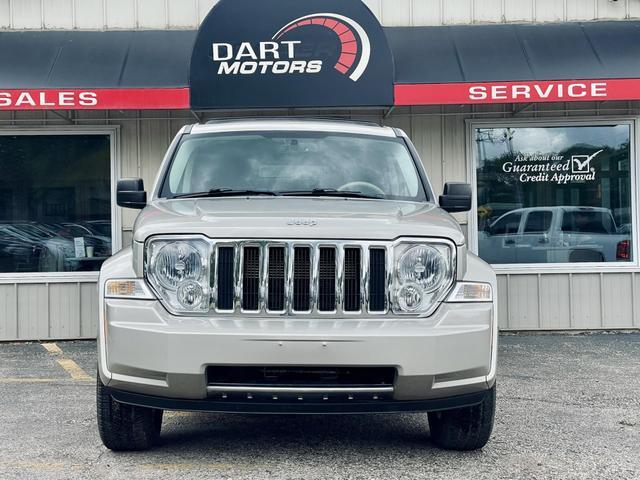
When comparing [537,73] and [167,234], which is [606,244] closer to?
A: [537,73]

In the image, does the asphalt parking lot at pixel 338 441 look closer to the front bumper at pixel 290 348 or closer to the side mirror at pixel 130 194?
the front bumper at pixel 290 348

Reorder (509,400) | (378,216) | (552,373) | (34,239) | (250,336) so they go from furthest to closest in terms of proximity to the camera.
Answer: (34,239)
(552,373)
(509,400)
(378,216)
(250,336)

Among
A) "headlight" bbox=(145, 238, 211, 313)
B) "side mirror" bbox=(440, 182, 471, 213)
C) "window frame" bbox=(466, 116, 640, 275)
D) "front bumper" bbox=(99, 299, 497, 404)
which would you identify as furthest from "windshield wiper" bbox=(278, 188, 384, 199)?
"window frame" bbox=(466, 116, 640, 275)

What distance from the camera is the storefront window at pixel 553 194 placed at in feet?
32.8

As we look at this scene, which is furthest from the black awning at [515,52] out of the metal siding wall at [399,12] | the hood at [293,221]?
the hood at [293,221]

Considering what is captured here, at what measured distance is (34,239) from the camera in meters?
9.75

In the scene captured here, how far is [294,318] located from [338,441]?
1.18m

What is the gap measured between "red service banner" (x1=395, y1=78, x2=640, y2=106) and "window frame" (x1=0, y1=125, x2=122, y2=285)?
11.7 ft

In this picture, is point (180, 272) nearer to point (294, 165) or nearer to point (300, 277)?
point (300, 277)

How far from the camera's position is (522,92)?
870 cm

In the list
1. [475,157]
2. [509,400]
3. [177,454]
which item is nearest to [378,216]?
[177,454]

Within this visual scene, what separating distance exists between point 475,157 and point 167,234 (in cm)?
655

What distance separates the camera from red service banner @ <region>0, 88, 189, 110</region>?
8.55m

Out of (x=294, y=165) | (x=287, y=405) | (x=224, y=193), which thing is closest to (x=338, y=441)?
(x=287, y=405)
